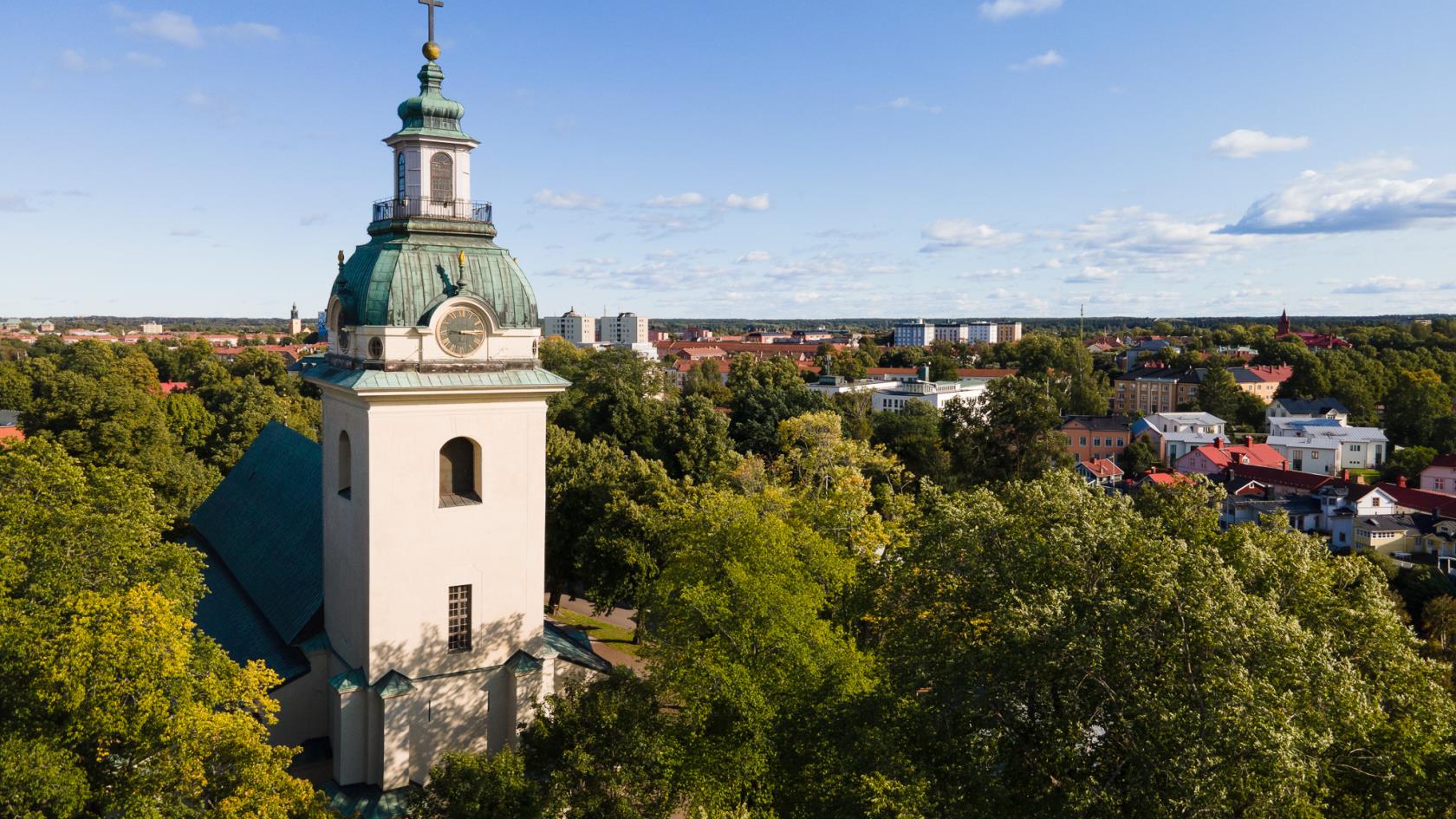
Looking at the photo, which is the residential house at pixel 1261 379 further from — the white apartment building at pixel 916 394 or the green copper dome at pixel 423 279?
the green copper dome at pixel 423 279

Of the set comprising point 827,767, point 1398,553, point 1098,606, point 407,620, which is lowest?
point 1398,553

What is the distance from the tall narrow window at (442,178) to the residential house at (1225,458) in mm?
77807

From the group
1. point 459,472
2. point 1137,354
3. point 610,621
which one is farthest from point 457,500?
point 1137,354

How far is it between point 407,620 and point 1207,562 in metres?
16.2

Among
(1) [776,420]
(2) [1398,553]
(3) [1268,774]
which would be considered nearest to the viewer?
(3) [1268,774]

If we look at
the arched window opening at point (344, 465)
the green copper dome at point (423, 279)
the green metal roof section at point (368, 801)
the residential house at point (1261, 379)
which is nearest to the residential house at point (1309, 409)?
the residential house at point (1261, 379)

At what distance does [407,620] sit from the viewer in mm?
21234

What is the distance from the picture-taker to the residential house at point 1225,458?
85062 millimetres

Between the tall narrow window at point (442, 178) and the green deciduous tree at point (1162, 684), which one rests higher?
the tall narrow window at point (442, 178)

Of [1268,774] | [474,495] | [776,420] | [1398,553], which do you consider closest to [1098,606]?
[1268,774]

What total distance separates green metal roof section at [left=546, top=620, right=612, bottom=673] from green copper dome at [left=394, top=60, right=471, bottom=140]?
12.6 m

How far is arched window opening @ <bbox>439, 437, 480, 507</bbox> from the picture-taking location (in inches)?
860

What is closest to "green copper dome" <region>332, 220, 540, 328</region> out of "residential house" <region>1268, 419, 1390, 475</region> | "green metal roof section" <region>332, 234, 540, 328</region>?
"green metal roof section" <region>332, 234, 540, 328</region>

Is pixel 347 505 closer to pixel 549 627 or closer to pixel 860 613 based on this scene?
pixel 549 627
